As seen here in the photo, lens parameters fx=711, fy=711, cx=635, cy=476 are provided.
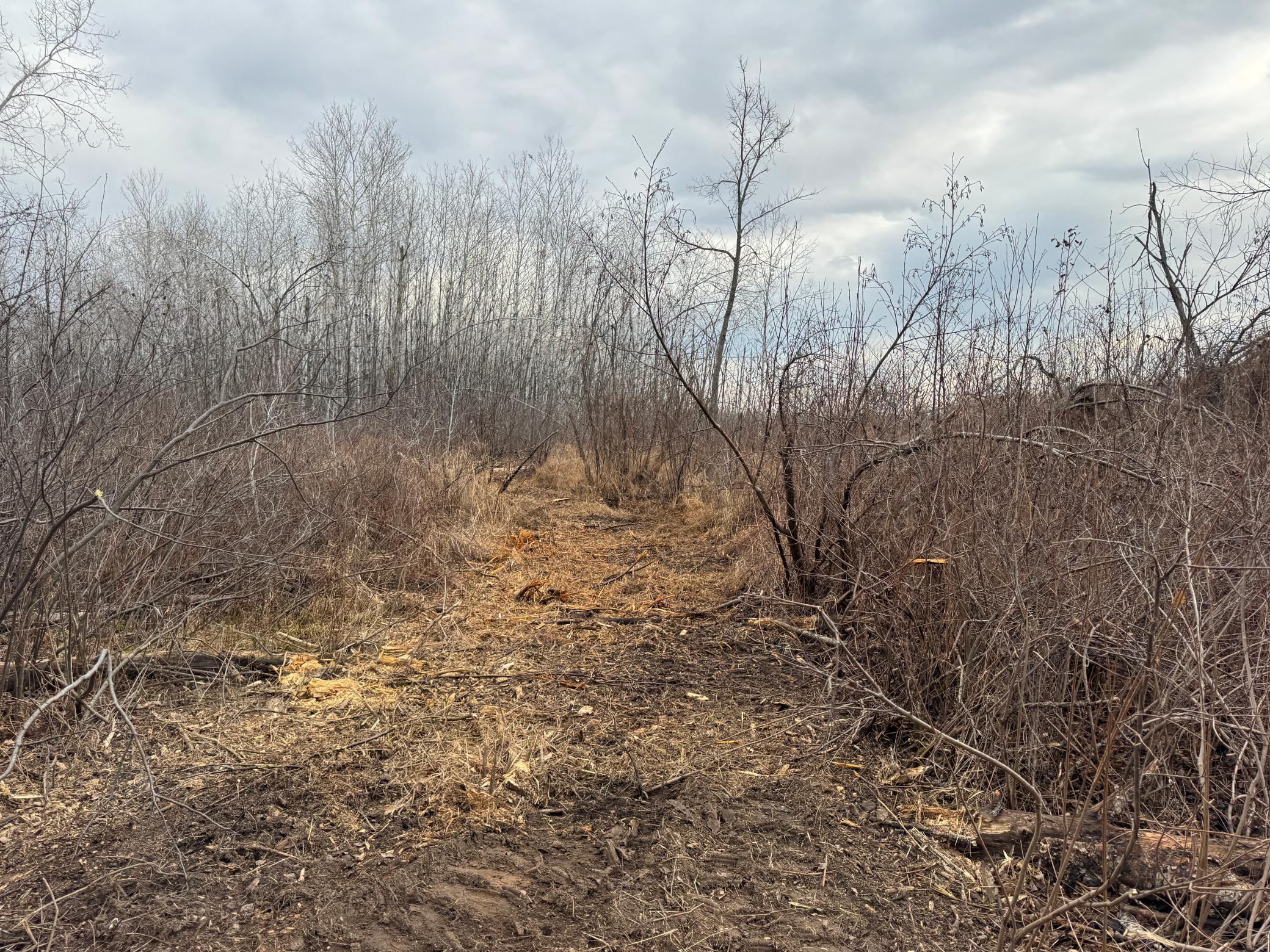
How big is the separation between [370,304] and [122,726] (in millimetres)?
14581

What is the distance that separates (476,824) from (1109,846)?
6.66 feet

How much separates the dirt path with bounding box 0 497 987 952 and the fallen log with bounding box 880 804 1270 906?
14 centimetres

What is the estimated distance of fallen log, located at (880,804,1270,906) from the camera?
1.82 meters

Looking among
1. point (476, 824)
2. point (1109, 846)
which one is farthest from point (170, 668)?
point (1109, 846)

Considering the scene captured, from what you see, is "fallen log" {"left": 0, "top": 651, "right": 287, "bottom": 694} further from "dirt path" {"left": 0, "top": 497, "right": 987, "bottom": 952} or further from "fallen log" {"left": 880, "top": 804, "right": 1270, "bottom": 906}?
"fallen log" {"left": 880, "top": 804, "right": 1270, "bottom": 906}

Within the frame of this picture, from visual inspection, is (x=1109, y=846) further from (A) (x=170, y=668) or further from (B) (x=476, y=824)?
(A) (x=170, y=668)

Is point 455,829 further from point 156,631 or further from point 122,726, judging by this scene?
point 156,631

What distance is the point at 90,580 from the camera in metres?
3.22

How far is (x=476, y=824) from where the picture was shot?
2.47 meters

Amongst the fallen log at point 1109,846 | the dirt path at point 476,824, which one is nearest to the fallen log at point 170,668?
the dirt path at point 476,824

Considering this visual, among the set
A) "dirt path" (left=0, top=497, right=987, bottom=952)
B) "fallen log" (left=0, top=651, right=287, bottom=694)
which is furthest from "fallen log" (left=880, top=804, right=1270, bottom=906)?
"fallen log" (left=0, top=651, right=287, bottom=694)

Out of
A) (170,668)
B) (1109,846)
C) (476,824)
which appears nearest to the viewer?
(1109,846)

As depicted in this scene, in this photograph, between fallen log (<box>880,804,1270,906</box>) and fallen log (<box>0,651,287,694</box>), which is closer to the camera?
fallen log (<box>880,804,1270,906</box>)

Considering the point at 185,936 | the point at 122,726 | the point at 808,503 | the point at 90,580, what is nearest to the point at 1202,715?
the point at 185,936
